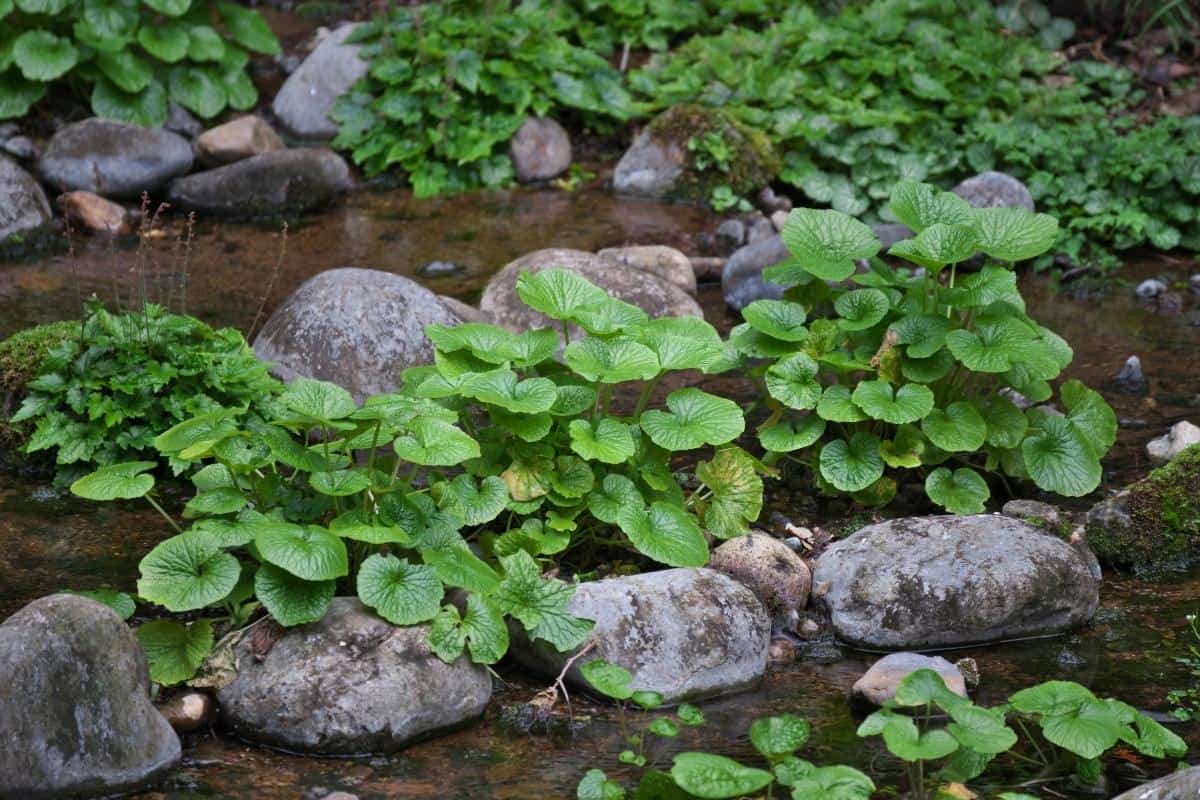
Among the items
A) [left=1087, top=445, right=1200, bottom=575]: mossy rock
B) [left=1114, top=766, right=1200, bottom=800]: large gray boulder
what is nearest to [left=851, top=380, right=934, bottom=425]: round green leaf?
[left=1087, top=445, right=1200, bottom=575]: mossy rock

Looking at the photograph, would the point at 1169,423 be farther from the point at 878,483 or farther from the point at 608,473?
the point at 608,473

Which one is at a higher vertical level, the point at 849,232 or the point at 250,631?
the point at 849,232

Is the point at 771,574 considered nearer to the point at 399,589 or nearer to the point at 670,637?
the point at 670,637

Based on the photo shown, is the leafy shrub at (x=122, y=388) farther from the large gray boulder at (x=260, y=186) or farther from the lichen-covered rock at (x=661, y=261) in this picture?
the large gray boulder at (x=260, y=186)

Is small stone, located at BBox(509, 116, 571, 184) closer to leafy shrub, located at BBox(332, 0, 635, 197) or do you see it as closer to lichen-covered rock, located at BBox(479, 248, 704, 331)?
leafy shrub, located at BBox(332, 0, 635, 197)

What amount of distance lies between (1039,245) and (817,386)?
40.2 inches

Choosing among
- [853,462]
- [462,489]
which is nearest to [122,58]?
[462,489]

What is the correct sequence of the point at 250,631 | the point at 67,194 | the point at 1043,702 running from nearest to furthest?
the point at 1043,702
the point at 250,631
the point at 67,194

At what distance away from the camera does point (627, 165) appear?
31.7 feet

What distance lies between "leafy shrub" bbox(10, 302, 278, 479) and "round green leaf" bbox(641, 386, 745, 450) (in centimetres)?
164

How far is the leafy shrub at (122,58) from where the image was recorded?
30.6 feet

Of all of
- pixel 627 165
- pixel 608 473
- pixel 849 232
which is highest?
pixel 849 232

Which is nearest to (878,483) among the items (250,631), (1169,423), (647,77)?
(1169,423)

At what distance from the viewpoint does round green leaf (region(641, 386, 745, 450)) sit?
5.17 metres
